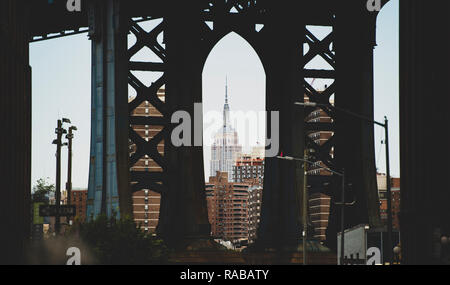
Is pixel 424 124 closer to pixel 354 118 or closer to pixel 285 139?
pixel 354 118

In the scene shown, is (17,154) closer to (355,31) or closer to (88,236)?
(88,236)

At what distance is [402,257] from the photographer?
154 feet

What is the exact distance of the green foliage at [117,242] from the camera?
5169cm

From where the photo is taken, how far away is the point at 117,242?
5181cm

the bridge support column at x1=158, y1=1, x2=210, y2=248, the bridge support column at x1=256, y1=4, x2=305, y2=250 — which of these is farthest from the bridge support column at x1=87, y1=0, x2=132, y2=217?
the bridge support column at x1=256, y1=4, x2=305, y2=250

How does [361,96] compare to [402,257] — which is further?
[361,96]

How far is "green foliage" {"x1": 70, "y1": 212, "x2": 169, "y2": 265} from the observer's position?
5169 cm

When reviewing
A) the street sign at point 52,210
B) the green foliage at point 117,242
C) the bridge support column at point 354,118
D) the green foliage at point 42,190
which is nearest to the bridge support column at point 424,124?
the green foliage at point 117,242

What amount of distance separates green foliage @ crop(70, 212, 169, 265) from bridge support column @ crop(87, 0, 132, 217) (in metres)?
9.19

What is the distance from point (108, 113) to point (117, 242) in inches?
567

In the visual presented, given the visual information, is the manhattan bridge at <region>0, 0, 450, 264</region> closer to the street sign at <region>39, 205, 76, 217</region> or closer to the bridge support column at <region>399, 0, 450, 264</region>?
the street sign at <region>39, 205, 76, 217</region>

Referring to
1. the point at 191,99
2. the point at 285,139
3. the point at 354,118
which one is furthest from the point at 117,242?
the point at 354,118
